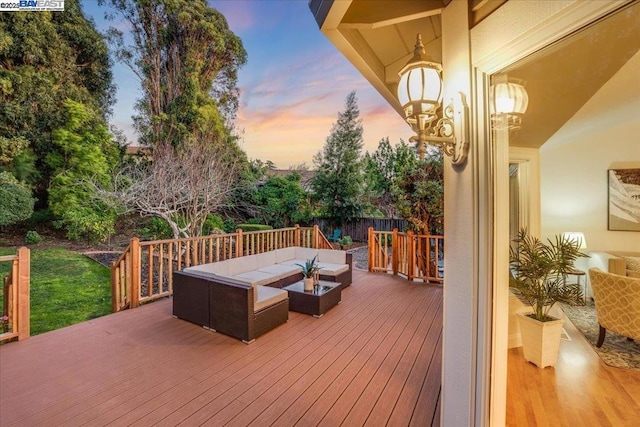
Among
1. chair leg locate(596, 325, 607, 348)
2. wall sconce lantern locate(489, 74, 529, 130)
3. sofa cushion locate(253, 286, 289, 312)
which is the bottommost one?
sofa cushion locate(253, 286, 289, 312)

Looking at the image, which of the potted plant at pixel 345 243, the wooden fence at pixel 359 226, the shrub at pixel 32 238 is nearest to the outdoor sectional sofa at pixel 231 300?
the potted plant at pixel 345 243

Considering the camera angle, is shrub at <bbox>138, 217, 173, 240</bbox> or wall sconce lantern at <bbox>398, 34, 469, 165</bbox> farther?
shrub at <bbox>138, 217, 173, 240</bbox>

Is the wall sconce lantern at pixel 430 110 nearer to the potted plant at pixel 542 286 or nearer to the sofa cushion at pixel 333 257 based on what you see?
the potted plant at pixel 542 286

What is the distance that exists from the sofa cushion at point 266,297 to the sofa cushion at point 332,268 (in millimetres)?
1364

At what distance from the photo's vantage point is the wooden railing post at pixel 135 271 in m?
4.29

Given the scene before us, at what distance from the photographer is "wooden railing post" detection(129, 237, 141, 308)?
4289mm

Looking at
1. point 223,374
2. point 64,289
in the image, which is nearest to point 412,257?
point 223,374

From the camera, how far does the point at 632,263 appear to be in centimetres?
143

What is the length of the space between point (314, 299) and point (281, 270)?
1.14 meters

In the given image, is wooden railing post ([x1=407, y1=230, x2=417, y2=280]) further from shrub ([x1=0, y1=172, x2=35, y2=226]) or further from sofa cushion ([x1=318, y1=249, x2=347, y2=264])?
shrub ([x1=0, y1=172, x2=35, y2=226])

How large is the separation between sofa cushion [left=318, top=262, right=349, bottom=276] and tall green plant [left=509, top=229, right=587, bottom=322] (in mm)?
3556

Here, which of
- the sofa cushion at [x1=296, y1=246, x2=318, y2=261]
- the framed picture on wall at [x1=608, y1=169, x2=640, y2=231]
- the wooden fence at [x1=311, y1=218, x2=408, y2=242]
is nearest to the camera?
the framed picture on wall at [x1=608, y1=169, x2=640, y2=231]

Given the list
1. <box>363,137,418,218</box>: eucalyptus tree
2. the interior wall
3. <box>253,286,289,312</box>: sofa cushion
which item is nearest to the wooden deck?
<box>253,286,289,312</box>: sofa cushion

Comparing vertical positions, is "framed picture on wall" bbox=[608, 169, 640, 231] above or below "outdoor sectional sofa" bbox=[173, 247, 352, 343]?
above
